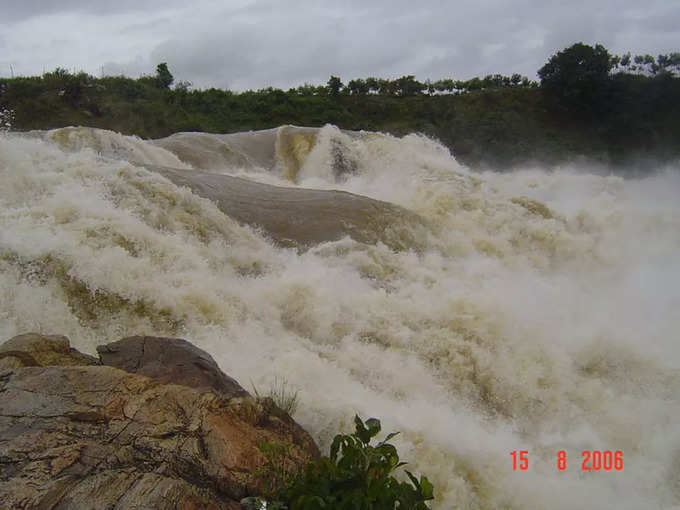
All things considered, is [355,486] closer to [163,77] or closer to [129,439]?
[129,439]

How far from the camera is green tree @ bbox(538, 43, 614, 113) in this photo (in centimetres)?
2894

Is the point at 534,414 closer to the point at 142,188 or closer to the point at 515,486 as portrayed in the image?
the point at 515,486

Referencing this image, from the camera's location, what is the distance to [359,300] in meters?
6.02

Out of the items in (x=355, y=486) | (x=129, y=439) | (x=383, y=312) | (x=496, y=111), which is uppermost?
(x=496, y=111)

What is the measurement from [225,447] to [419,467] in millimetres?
1362

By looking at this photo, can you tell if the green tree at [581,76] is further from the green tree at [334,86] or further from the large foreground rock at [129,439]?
the large foreground rock at [129,439]

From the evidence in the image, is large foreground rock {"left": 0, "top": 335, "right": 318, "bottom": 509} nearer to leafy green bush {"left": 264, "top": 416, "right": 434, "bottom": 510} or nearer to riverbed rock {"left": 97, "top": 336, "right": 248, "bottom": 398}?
riverbed rock {"left": 97, "top": 336, "right": 248, "bottom": 398}

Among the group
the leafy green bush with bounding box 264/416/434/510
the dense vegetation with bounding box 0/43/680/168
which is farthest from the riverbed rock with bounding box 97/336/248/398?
the dense vegetation with bounding box 0/43/680/168

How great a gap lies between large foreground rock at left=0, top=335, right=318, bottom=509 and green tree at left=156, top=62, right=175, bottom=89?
90.3 feet

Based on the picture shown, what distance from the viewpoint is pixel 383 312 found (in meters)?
5.87
